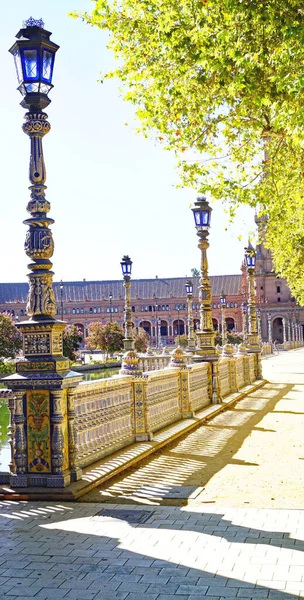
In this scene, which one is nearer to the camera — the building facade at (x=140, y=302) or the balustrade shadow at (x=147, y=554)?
the balustrade shadow at (x=147, y=554)

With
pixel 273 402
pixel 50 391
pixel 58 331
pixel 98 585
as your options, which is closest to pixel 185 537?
pixel 98 585

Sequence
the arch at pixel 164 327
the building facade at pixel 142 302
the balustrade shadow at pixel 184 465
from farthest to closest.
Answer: the arch at pixel 164 327
the building facade at pixel 142 302
the balustrade shadow at pixel 184 465

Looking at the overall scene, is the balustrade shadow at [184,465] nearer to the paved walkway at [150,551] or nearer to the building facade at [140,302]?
the paved walkway at [150,551]

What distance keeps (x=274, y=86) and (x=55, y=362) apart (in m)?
5.97

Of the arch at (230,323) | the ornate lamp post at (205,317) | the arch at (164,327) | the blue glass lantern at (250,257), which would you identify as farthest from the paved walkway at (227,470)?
the arch at (230,323)

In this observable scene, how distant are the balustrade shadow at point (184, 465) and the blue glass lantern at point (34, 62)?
432 centimetres

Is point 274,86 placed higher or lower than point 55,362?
higher

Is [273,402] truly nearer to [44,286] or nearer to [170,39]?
[170,39]

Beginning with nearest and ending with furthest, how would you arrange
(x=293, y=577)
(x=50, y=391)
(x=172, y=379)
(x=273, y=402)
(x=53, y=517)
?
(x=293, y=577) < (x=53, y=517) < (x=50, y=391) < (x=172, y=379) < (x=273, y=402)

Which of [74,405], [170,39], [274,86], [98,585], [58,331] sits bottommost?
[98,585]

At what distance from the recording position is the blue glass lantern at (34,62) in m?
7.90

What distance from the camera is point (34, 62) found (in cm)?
802

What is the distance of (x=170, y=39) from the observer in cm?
1105

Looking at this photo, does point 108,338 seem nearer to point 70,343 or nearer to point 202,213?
point 70,343
